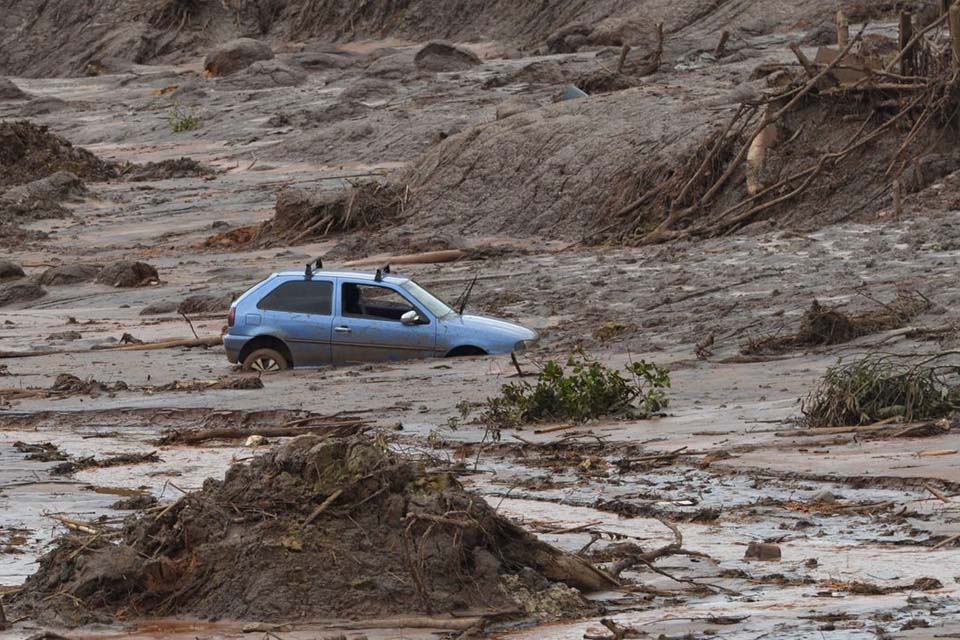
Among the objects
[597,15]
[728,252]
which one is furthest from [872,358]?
[597,15]

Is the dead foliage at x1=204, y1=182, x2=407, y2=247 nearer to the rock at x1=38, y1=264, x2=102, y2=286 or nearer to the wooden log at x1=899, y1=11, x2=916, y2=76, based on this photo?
the rock at x1=38, y1=264, x2=102, y2=286

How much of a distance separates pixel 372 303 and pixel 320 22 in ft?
151

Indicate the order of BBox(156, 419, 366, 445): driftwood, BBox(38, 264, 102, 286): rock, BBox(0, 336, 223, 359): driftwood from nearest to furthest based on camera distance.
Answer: BBox(156, 419, 366, 445): driftwood → BBox(0, 336, 223, 359): driftwood → BBox(38, 264, 102, 286): rock

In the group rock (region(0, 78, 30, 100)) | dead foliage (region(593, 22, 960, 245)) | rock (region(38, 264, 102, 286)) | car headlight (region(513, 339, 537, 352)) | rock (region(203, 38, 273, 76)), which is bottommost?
car headlight (region(513, 339, 537, 352))

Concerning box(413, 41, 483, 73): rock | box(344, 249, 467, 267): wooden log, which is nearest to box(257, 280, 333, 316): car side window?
box(344, 249, 467, 267): wooden log

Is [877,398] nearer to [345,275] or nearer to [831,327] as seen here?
[831,327]

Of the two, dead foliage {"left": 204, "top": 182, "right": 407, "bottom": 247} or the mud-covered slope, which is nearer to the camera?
dead foliage {"left": 204, "top": 182, "right": 407, "bottom": 247}

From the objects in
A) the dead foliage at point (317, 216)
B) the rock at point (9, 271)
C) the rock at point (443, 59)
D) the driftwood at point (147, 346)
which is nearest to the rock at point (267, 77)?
the rock at point (443, 59)

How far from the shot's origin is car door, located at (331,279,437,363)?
18781 mm

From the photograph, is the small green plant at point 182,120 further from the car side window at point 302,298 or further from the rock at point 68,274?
the car side window at point 302,298

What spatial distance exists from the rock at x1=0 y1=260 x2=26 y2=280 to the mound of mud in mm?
21470

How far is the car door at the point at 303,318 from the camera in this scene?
62.1ft

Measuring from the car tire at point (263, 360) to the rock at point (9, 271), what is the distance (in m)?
11.6

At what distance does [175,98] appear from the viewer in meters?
52.7
